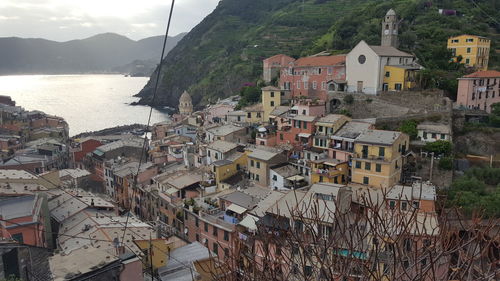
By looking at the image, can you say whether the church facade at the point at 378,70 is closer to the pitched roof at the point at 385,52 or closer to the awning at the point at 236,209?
the pitched roof at the point at 385,52

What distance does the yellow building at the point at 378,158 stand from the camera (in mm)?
17062

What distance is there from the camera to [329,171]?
18.2m

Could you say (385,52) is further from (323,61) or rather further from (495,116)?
(495,116)

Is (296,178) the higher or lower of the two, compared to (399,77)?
lower

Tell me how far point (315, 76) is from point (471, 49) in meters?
11.8

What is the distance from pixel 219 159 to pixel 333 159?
22.4 ft

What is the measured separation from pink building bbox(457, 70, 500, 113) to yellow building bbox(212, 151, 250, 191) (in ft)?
45.6

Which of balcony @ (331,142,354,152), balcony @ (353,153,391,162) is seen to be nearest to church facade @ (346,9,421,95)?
balcony @ (331,142,354,152)

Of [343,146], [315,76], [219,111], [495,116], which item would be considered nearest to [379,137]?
[343,146]

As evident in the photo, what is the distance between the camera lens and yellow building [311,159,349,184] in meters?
18.1

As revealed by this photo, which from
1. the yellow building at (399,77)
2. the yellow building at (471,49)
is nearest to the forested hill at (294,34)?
the yellow building at (471,49)

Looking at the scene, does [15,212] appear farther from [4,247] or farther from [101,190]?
[101,190]

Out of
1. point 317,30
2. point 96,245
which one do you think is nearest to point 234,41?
point 317,30

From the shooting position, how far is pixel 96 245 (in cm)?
1176
